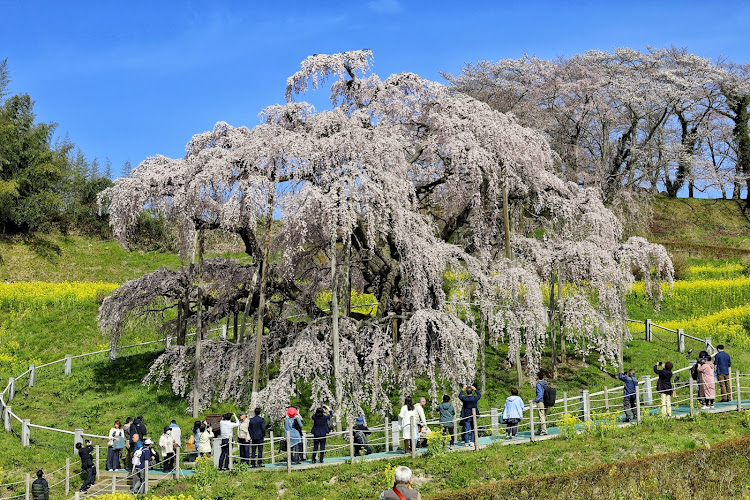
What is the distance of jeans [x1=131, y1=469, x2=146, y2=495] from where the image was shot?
61.8ft

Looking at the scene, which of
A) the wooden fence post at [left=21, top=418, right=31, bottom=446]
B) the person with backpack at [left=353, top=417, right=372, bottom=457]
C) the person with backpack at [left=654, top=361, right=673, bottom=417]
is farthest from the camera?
the wooden fence post at [left=21, top=418, right=31, bottom=446]

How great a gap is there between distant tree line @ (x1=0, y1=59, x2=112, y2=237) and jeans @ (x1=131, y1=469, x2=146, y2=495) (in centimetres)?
4412

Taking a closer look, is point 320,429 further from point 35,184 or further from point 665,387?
point 35,184

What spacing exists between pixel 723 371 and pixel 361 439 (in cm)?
1052

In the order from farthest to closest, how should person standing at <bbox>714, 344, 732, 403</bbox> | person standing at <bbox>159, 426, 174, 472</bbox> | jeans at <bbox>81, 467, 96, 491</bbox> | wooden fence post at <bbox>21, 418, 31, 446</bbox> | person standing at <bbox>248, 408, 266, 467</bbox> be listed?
wooden fence post at <bbox>21, 418, 31, 446</bbox> < person standing at <bbox>714, 344, 732, 403</bbox> < jeans at <bbox>81, 467, 96, 491</bbox> < person standing at <bbox>159, 426, 174, 472</bbox> < person standing at <bbox>248, 408, 266, 467</bbox>

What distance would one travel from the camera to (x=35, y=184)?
61812 mm

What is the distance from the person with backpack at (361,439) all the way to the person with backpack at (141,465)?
5.13 meters

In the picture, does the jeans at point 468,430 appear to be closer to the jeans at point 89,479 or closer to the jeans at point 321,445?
the jeans at point 321,445

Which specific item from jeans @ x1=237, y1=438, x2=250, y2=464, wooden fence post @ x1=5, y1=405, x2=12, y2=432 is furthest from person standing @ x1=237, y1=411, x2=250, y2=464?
wooden fence post @ x1=5, y1=405, x2=12, y2=432

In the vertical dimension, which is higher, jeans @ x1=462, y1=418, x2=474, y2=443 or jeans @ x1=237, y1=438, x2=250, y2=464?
jeans @ x1=462, y1=418, x2=474, y2=443

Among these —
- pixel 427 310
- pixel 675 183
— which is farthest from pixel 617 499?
pixel 675 183

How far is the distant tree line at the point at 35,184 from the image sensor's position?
2368 inches

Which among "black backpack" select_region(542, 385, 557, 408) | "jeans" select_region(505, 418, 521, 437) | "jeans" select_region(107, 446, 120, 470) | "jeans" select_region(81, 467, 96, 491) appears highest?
"black backpack" select_region(542, 385, 557, 408)

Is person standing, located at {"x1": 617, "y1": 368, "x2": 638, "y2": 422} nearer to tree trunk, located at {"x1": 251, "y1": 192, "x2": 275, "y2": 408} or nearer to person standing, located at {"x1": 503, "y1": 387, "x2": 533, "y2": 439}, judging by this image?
person standing, located at {"x1": 503, "y1": 387, "x2": 533, "y2": 439}
